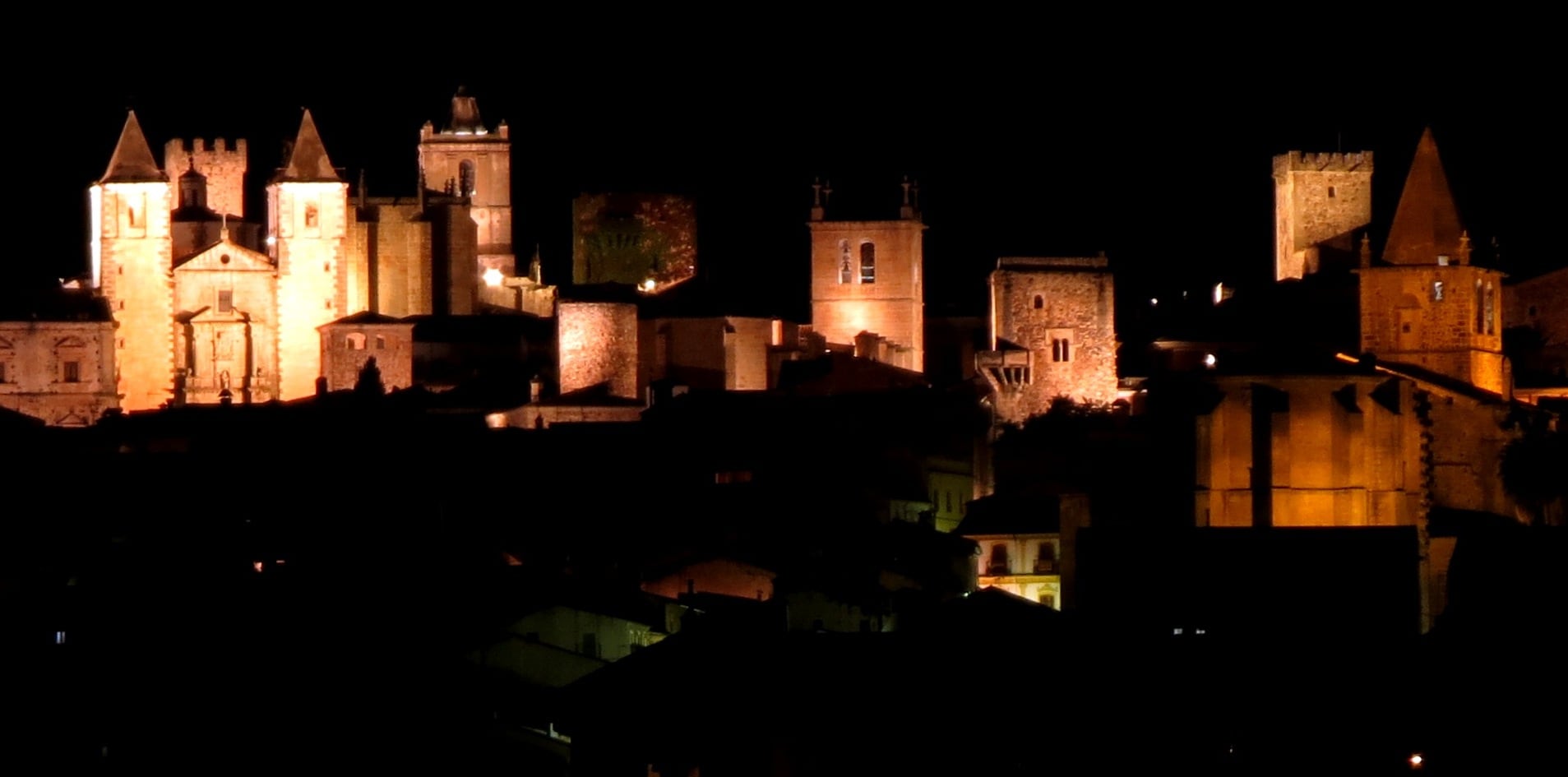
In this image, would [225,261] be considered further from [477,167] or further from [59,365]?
[477,167]

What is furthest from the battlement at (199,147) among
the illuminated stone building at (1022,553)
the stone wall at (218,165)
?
the illuminated stone building at (1022,553)

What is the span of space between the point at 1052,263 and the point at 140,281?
18.5 meters

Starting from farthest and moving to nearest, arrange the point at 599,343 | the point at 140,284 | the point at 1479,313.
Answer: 1. the point at 140,284
2. the point at 599,343
3. the point at 1479,313

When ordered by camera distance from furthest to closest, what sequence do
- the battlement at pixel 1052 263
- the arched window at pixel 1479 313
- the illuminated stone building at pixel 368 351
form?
1. the illuminated stone building at pixel 368 351
2. the battlement at pixel 1052 263
3. the arched window at pixel 1479 313

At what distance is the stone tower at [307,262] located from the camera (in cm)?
7494

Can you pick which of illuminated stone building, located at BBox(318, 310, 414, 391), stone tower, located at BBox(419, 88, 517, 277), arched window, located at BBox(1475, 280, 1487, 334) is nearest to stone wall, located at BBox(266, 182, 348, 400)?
illuminated stone building, located at BBox(318, 310, 414, 391)

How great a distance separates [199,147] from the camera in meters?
79.8

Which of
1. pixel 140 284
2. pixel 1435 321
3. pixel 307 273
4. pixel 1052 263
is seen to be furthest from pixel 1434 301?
pixel 140 284

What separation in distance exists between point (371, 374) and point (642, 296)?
543 cm

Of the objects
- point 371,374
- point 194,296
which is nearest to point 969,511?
point 371,374

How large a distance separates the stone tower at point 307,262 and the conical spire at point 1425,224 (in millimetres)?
21287

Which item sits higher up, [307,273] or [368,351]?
[307,273]

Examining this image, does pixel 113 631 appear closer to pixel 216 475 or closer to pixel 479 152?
pixel 216 475

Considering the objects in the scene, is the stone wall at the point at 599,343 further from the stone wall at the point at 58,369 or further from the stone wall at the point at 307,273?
the stone wall at the point at 58,369
